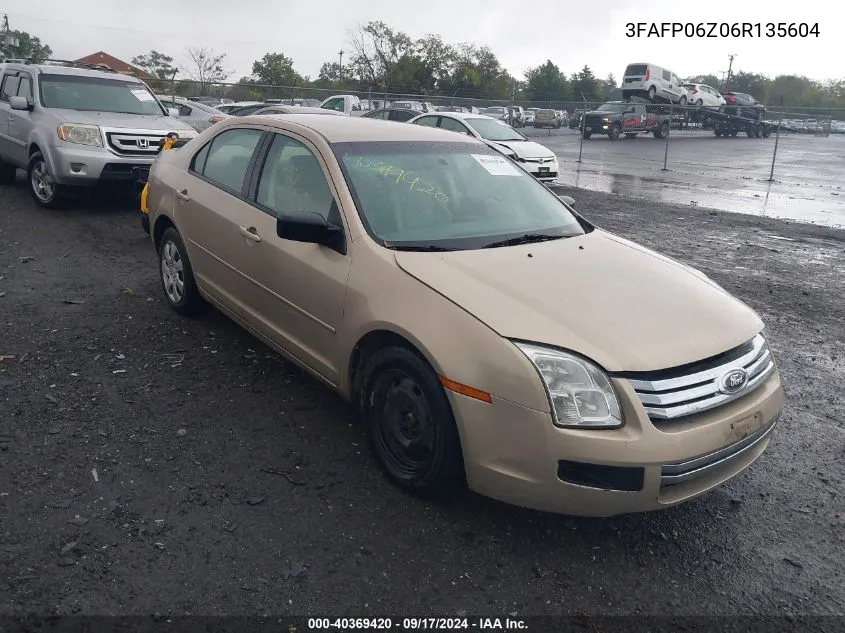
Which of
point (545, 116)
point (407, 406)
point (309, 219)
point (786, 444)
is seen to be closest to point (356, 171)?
point (309, 219)

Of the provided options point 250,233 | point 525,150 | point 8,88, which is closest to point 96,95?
point 8,88

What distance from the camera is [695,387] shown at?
3.01m

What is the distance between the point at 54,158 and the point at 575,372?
8.61m

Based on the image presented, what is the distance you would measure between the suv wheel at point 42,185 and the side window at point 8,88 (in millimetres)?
1630

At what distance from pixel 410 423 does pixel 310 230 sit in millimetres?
1112

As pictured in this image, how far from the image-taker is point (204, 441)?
393 centimetres

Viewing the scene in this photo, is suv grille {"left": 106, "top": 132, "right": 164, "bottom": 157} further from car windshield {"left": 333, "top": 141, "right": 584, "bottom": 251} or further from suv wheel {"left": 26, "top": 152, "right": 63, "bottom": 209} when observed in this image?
car windshield {"left": 333, "top": 141, "right": 584, "bottom": 251}

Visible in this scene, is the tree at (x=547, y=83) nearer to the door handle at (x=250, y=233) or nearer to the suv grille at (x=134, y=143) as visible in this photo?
the suv grille at (x=134, y=143)

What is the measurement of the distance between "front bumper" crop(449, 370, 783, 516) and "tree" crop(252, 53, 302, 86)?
211ft

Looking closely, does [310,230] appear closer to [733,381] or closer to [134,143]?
[733,381]

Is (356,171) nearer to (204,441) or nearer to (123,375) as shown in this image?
(204,441)

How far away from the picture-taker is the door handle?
14.4ft

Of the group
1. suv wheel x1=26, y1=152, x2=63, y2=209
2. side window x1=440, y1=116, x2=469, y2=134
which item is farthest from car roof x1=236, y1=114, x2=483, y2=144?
side window x1=440, y1=116, x2=469, y2=134

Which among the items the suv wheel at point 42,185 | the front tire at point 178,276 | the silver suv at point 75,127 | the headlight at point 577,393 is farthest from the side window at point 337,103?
the headlight at point 577,393
